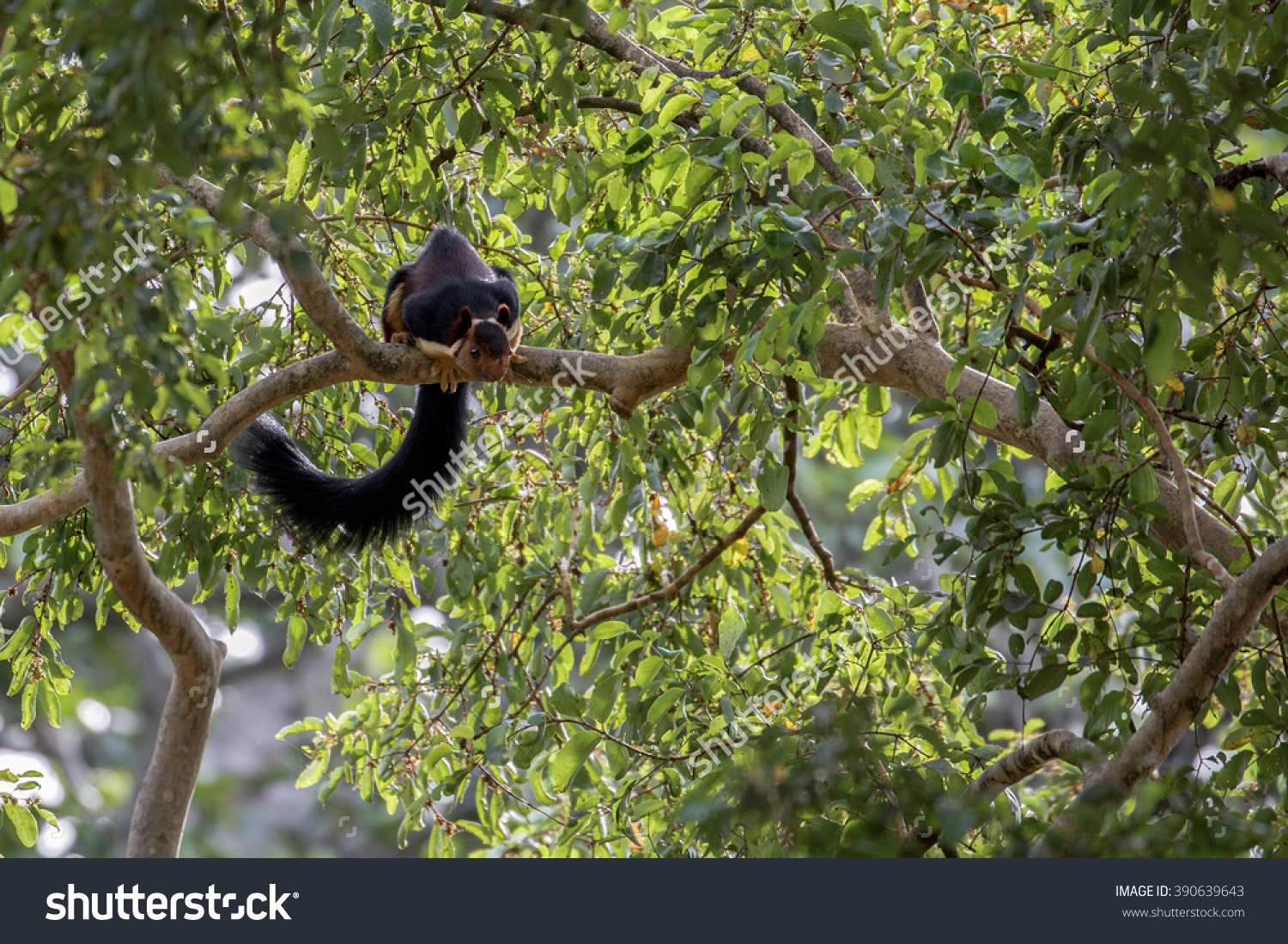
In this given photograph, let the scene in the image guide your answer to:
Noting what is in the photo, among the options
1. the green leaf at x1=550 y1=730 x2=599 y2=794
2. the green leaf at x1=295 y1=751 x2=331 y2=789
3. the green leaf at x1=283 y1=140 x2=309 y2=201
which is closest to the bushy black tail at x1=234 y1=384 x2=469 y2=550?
the green leaf at x1=283 y1=140 x2=309 y2=201

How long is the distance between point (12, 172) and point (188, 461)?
1202 millimetres

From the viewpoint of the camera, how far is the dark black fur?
8.87 ft

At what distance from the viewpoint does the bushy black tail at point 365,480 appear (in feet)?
8.82

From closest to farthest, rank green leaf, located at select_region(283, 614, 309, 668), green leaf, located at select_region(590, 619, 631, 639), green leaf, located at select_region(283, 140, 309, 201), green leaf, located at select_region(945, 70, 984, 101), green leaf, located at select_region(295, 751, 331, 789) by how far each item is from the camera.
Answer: green leaf, located at select_region(945, 70, 984, 101)
green leaf, located at select_region(283, 140, 309, 201)
green leaf, located at select_region(590, 619, 631, 639)
green leaf, located at select_region(283, 614, 309, 668)
green leaf, located at select_region(295, 751, 331, 789)

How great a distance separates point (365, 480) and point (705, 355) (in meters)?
1.08

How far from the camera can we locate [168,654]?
8.39ft

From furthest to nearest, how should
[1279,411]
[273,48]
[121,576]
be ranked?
[1279,411] < [121,576] < [273,48]

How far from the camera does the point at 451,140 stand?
10.1 ft

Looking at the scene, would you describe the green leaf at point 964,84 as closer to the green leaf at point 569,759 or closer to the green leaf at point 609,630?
the green leaf at point 609,630

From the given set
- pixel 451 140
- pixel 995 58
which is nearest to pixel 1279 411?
pixel 995 58

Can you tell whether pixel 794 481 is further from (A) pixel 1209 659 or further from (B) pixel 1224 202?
(B) pixel 1224 202

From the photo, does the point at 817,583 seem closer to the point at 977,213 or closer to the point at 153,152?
the point at 977,213

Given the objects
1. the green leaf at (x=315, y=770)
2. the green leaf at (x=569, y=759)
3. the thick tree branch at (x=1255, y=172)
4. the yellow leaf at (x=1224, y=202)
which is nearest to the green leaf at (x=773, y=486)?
the green leaf at (x=569, y=759)

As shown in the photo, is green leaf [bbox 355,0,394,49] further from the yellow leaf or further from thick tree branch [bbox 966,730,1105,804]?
thick tree branch [bbox 966,730,1105,804]
